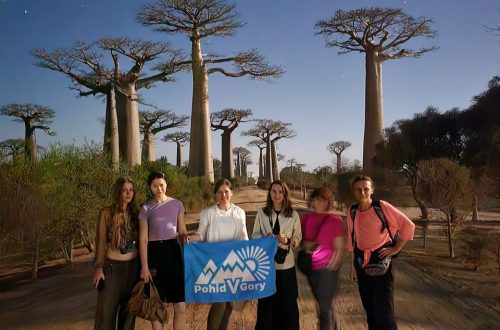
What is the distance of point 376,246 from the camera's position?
9.78 ft

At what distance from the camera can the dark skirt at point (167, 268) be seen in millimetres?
3039

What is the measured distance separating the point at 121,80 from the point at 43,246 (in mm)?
7924

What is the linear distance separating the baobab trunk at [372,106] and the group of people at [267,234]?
1615 centimetres

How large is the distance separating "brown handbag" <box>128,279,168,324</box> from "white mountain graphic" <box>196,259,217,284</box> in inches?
13.0

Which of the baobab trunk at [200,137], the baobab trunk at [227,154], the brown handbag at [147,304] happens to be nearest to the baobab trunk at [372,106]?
the baobab trunk at [200,137]

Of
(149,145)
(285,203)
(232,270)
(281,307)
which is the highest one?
(149,145)

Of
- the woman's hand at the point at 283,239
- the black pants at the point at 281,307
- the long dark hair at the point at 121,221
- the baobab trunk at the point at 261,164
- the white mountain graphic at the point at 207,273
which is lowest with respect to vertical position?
the black pants at the point at 281,307

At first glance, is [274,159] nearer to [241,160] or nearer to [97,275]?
[241,160]

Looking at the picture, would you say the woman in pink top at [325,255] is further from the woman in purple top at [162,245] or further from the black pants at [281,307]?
the woman in purple top at [162,245]

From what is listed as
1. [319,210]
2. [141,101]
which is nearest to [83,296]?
[319,210]

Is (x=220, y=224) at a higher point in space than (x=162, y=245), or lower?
higher

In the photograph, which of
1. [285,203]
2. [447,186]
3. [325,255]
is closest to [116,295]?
[285,203]

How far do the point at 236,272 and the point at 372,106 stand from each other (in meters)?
16.4

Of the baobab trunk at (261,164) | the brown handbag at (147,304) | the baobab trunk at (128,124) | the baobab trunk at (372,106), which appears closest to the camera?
the brown handbag at (147,304)
